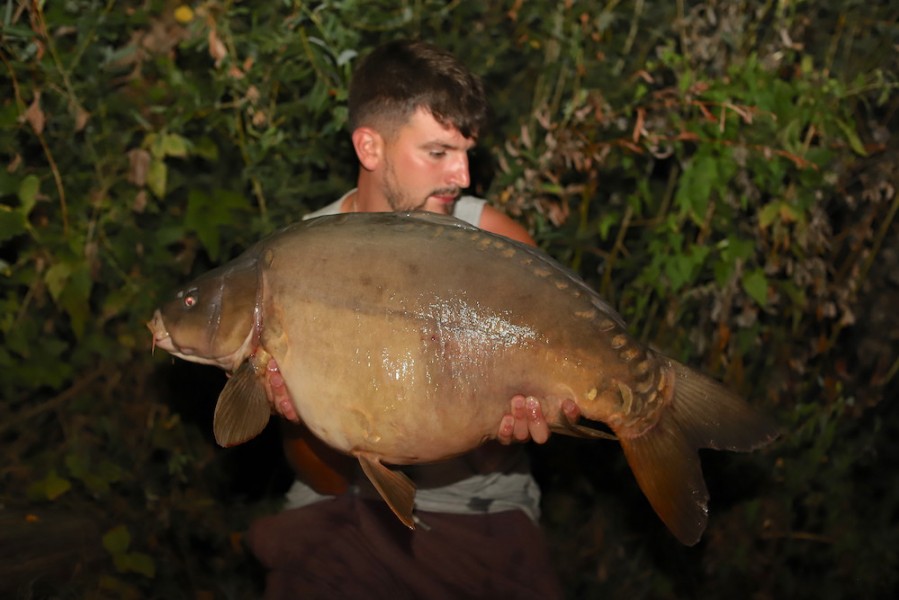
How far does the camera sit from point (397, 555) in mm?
2309

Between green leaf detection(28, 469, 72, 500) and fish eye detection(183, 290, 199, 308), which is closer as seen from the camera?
fish eye detection(183, 290, 199, 308)

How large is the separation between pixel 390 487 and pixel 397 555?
493 mm

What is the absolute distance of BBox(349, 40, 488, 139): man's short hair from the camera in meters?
2.42

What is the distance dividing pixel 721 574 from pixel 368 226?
2.00m

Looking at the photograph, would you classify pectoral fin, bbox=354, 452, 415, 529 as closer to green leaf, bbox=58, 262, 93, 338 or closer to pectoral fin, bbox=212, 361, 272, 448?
pectoral fin, bbox=212, 361, 272, 448

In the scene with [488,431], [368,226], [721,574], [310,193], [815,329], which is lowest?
[721,574]

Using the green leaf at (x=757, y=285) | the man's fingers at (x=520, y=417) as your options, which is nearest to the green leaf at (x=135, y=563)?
the man's fingers at (x=520, y=417)

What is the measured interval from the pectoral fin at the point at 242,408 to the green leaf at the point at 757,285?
174 centimetres

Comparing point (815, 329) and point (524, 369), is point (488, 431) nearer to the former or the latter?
point (524, 369)

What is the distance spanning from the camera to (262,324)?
1.91 metres

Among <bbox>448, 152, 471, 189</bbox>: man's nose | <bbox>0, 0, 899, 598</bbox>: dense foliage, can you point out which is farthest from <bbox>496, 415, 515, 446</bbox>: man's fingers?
<bbox>0, 0, 899, 598</bbox>: dense foliage

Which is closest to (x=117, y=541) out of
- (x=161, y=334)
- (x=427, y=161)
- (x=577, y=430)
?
(x=161, y=334)

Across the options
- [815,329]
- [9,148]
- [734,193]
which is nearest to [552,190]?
[734,193]

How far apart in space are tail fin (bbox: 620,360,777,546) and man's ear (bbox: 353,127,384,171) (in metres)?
0.96
